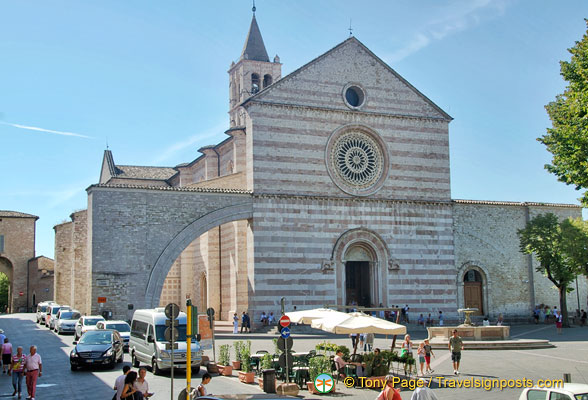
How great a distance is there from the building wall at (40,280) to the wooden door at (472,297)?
136 ft

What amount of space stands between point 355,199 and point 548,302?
607 inches


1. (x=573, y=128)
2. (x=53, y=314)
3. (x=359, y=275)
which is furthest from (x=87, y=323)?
(x=573, y=128)

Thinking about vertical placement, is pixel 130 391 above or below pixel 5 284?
below

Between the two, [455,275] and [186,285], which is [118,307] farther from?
[455,275]

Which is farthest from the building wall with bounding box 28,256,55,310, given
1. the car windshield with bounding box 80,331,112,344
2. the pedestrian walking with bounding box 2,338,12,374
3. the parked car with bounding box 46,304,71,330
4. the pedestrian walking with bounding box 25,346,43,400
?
the pedestrian walking with bounding box 25,346,43,400

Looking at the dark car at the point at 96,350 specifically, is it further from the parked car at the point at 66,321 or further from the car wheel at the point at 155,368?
the parked car at the point at 66,321

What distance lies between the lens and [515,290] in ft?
133

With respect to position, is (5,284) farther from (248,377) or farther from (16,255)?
(248,377)

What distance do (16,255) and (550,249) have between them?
168 feet

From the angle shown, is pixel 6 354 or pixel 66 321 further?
Result: pixel 66 321

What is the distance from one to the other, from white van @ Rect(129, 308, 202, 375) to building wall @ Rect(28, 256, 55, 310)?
1788 inches

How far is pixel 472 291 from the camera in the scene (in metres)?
39.8

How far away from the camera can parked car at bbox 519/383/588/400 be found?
1009 cm

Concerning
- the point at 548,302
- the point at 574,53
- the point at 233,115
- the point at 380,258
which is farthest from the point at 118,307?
the point at 233,115
